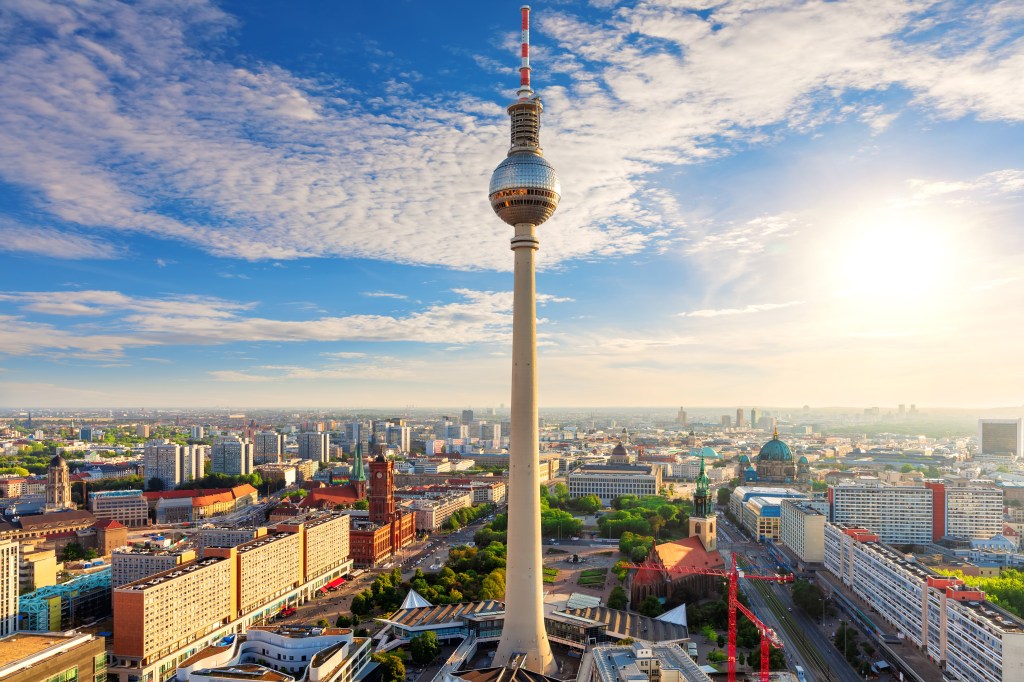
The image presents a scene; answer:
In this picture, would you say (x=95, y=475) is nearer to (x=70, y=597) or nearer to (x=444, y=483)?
(x=444, y=483)

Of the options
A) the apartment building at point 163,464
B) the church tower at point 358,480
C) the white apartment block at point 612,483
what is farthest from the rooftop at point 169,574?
the apartment building at point 163,464

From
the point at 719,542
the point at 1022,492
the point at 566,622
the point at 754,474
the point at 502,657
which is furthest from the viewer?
the point at 754,474

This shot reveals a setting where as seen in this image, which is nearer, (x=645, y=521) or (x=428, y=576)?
(x=428, y=576)

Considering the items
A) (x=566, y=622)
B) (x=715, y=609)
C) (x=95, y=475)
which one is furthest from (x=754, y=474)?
(x=95, y=475)

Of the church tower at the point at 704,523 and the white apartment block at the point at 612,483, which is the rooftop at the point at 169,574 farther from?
the white apartment block at the point at 612,483

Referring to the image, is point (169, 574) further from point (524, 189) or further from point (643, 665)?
point (524, 189)

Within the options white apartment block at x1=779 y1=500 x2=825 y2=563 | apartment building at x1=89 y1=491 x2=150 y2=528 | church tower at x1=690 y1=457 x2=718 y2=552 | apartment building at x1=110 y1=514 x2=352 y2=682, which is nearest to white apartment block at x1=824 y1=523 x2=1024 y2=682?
white apartment block at x1=779 y1=500 x2=825 y2=563
